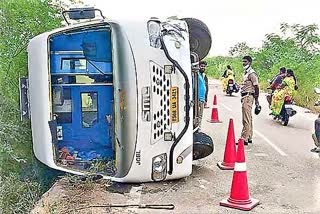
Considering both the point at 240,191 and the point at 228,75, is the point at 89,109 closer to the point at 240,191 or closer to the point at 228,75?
the point at 240,191

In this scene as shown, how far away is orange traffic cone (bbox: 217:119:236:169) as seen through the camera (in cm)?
701

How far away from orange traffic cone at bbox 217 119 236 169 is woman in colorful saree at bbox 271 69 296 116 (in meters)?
4.98

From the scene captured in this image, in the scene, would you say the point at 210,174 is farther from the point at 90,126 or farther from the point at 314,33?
the point at 314,33

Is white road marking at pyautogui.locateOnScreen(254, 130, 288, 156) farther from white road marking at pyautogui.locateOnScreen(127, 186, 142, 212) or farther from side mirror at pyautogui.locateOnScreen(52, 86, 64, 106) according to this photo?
side mirror at pyautogui.locateOnScreen(52, 86, 64, 106)

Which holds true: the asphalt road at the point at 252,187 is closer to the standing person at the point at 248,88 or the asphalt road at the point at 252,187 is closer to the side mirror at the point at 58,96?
the standing person at the point at 248,88

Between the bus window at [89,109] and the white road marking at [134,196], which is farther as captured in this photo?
the bus window at [89,109]

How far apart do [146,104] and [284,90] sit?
266 inches

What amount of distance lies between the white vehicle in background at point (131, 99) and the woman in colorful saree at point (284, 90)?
5.50 metres

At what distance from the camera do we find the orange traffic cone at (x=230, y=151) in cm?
701

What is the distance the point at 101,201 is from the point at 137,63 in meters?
1.60

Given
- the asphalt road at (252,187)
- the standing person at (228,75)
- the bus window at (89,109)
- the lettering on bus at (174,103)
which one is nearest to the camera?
the asphalt road at (252,187)

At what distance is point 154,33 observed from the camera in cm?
585

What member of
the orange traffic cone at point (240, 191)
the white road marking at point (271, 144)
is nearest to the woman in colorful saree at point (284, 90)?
the white road marking at point (271, 144)

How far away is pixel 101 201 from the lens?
532 centimetres
